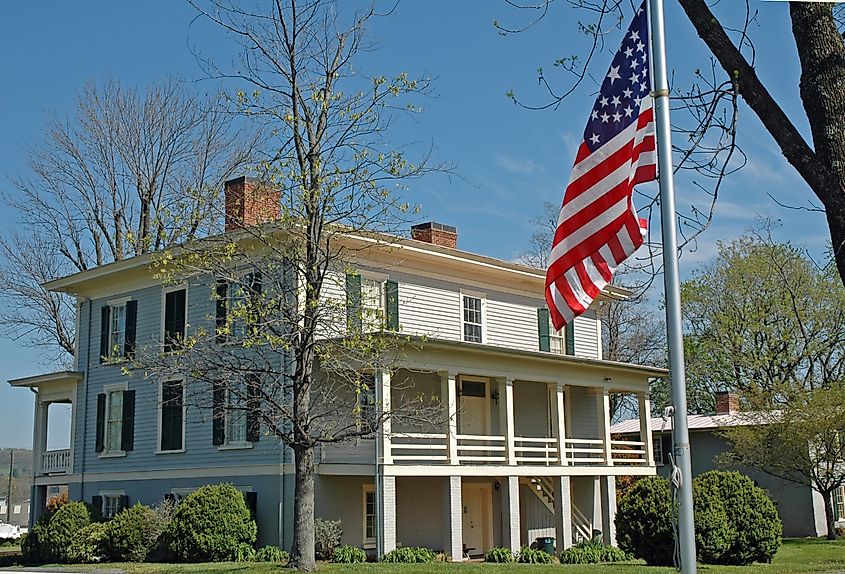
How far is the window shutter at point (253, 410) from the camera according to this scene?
2044 cm

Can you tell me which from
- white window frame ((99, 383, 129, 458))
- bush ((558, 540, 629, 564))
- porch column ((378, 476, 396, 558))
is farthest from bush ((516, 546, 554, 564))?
white window frame ((99, 383, 129, 458))

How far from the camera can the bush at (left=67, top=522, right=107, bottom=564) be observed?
26.0 m

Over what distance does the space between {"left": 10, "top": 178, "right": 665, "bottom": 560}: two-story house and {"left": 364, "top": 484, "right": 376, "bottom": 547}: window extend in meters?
0.04

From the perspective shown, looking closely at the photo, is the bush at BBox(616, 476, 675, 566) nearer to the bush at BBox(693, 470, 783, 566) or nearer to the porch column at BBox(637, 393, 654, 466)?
the bush at BBox(693, 470, 783, 566)

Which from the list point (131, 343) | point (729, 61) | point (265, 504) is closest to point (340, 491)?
point (265, 504)

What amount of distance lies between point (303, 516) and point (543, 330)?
14.4 m

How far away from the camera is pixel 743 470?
40.8 metres

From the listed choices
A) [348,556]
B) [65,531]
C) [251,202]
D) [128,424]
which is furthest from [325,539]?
[128,424]

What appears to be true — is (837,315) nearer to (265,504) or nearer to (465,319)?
(465,319)

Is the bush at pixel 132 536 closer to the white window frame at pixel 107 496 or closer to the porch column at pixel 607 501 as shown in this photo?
the white window frame at pixel 107 496

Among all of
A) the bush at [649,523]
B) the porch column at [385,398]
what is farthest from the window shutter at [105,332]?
the bush at [649,523]

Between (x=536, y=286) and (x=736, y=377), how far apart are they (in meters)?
20.6

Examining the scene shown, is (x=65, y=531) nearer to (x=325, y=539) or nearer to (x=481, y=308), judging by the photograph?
(x=325, y=539)

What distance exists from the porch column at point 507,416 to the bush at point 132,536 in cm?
914
